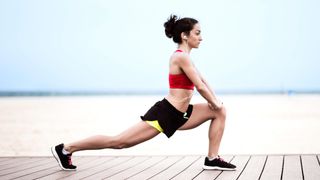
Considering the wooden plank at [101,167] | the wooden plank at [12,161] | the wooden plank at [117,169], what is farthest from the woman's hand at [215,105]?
the wooden plank at [12,161]

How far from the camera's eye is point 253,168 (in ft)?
16.6

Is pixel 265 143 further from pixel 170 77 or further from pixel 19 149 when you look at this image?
pixel 170 77

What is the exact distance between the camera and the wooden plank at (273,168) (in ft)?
14.8

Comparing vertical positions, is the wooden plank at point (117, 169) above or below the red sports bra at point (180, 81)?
below

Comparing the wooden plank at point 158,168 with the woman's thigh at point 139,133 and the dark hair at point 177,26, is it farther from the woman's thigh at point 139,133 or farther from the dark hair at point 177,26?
the dark hair at point 177,26

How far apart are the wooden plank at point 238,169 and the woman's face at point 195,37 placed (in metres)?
1.23

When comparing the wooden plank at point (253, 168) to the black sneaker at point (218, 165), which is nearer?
the wooden plank at point (253, 168)

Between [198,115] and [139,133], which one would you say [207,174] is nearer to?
[198,115]

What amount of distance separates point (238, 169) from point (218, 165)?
0.20m

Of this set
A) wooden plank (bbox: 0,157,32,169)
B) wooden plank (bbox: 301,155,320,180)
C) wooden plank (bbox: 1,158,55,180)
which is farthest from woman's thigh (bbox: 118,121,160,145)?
wooden plank (bbox: 0,157,32,169)

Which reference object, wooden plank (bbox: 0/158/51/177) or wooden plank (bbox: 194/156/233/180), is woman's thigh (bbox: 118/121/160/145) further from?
wooden plank (bbox: 0/158/51/177)

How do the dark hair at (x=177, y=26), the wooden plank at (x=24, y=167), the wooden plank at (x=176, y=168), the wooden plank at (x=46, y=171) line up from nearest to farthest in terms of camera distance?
the wooden plank at (x=176, y=168)
the wooden plank at (x=46, y=171)
the dark hair at (x=177, y=26)
the wooden plank at (x=24, y=167)

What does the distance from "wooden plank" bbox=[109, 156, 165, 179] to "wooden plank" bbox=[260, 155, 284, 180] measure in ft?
3.87

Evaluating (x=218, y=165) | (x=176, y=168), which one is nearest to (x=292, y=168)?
(x=218, y=165)
